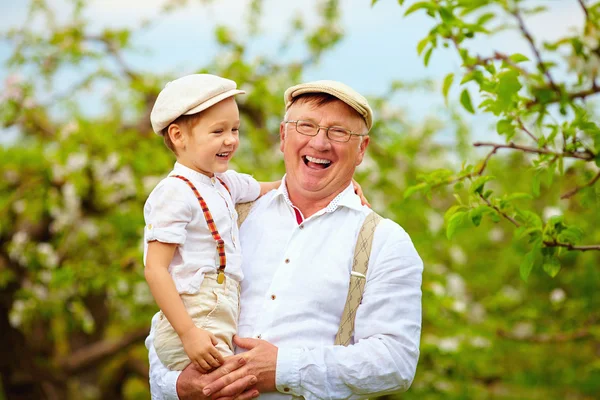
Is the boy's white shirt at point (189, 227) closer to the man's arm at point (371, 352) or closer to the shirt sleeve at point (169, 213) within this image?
the shirt sleeve at point (169, 213)

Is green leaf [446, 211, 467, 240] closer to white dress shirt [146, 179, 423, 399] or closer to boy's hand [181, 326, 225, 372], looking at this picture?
white dress shirt [146, 179, 423, 399]

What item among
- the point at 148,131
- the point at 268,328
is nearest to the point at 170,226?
the point at 268,328

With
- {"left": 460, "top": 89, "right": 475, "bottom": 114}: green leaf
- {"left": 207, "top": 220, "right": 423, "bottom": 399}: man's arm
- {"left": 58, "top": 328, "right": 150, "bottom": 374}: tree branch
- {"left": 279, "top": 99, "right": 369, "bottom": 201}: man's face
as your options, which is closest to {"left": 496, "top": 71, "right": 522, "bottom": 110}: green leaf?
{"left": 460, "top": 89, "right": 475, "bottom": 114}: green leaf

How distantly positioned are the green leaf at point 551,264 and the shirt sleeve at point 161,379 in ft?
4.27

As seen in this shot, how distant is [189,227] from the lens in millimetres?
2193

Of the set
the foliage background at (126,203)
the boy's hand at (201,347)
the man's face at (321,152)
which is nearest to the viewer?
the boy's hand at (201,347)

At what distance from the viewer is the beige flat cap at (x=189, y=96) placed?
2.19m

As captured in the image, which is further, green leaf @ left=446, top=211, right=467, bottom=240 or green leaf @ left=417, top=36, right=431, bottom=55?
green leaf @ left=417, top=36, right=431, bottom=55

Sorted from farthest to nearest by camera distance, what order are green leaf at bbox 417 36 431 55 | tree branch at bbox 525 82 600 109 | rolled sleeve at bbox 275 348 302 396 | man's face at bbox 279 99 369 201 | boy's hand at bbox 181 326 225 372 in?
tree branch at bbox 525 82 600 109, green leaf at bbox 417 36 431 55, man's face at bbox 279 99 369 201, rolled sleeve at bbox 275 348 302 396, boy's hand at bbox 181 326 225 372

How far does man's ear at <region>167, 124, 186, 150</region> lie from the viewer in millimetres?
2266

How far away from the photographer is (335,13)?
669 cm

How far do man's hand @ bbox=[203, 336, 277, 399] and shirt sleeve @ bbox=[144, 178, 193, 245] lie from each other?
39cm

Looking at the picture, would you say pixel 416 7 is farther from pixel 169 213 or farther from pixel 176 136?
pixel 169 213

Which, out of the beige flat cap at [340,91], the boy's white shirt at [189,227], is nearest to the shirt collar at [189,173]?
the boy's white shirt at [189,227]
